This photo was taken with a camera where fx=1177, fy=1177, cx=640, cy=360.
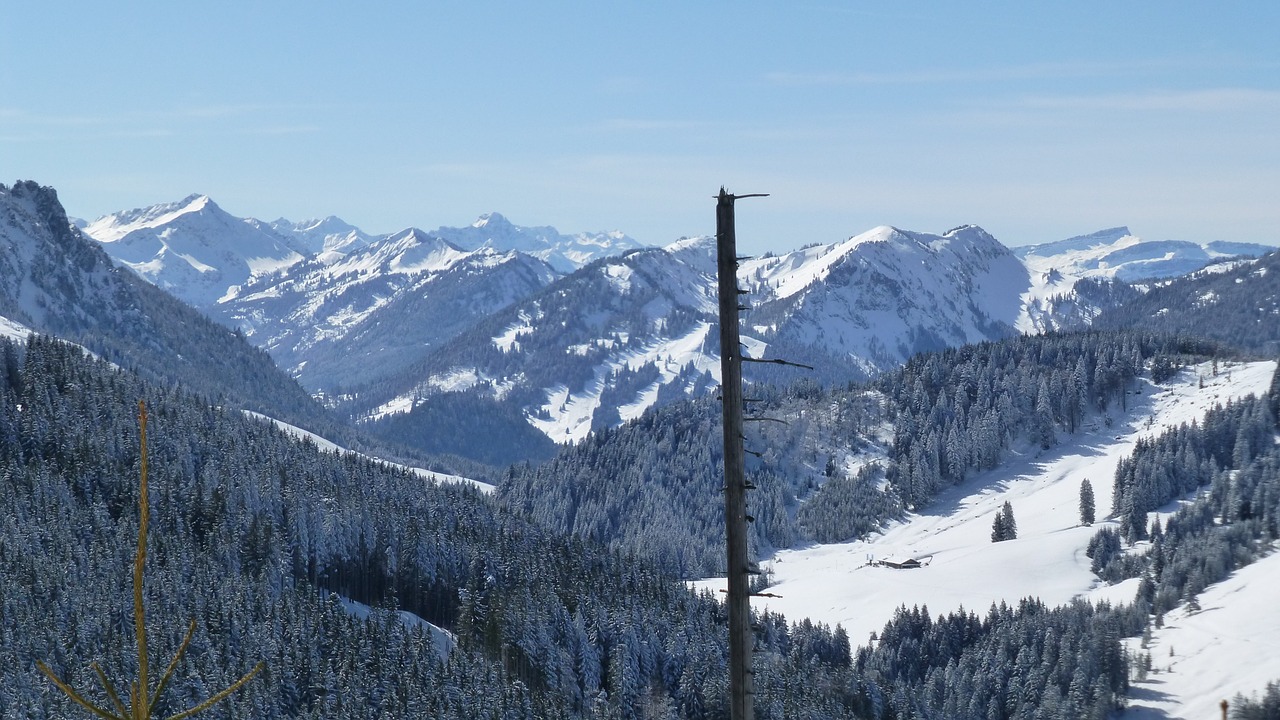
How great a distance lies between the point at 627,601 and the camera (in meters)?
187

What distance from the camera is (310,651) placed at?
139750mm

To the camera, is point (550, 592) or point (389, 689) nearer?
point (389, 689)

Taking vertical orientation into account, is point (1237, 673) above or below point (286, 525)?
below

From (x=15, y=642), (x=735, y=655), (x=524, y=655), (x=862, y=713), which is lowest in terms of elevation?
(x=862, y=713)

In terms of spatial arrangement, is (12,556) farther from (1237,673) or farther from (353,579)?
(1237,673)

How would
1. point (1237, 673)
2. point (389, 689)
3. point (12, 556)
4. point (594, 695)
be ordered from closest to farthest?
point (389, 689) < point (12, 556) < point (594, 695) < point (1237, 673)

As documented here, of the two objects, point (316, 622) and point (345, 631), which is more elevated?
point (316, 622)

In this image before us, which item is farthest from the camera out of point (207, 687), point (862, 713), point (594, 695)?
point (862, 713)

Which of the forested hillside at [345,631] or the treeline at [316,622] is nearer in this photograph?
the treeline at [316,622]

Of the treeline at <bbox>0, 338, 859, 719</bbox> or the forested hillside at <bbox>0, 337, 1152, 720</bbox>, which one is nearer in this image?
the treeline at <bbox>0, 338, 859, 719</bbox>

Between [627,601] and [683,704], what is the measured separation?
30.1 m

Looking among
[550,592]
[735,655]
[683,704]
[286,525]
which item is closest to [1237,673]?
[683,704]

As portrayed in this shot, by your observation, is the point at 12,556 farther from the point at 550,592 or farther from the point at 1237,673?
the point at 1237,673

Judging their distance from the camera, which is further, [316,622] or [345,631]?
[316,622]
